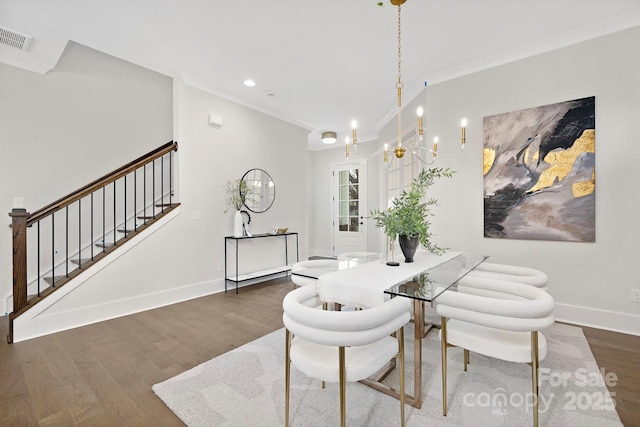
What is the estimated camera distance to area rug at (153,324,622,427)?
1499 millimetres

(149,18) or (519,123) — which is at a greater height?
(149,18)

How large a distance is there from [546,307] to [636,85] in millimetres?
2642

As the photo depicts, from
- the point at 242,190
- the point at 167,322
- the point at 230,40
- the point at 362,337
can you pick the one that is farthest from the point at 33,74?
the point at 362,337

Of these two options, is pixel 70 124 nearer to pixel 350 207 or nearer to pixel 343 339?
pixel 343 339

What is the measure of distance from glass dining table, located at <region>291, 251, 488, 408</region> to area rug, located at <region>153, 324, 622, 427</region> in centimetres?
16

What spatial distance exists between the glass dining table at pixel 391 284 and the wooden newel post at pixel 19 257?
7.73 ft

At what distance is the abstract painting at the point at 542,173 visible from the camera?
2.68 meters

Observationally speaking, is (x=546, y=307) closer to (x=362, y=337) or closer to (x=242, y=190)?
(x=362, y=337)

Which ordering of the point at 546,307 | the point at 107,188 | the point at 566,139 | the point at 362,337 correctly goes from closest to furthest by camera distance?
the point at 362,337
the point at 546,307
the point at 566,139
the point at 107,188

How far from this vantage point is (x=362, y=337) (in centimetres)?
115

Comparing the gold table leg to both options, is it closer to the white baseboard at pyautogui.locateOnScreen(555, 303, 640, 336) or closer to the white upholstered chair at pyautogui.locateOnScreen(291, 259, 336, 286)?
the white upholstered chair at pyautogui.locateOnScreen(291, 259, 336, 286)

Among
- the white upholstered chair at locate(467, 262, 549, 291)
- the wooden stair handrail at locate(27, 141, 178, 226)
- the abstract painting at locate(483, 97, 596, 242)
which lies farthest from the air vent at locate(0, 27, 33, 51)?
the abstract painting at locate(483, 97, 596, 242)

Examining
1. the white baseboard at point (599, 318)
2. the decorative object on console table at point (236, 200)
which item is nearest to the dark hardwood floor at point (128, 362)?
the white baseboard at point (599, 318)

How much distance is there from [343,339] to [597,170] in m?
3.02
